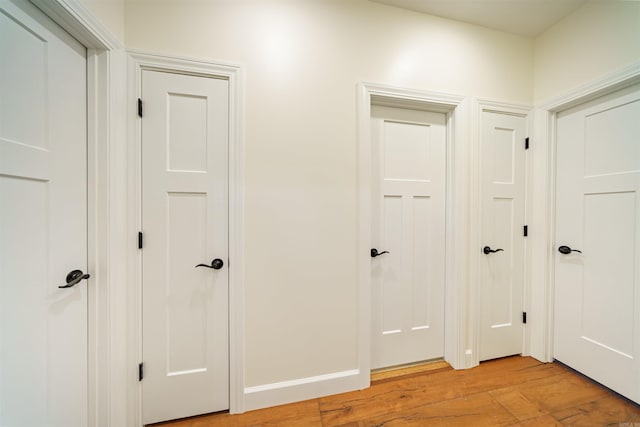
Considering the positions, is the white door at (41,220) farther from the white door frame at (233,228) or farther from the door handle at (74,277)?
the white door frame at (233,228)

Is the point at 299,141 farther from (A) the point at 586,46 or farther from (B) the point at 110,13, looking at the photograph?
(A) the point at 586,46

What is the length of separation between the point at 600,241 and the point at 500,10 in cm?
178

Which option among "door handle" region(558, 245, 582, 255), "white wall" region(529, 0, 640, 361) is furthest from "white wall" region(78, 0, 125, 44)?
"door handle" region(558, 245, 582, 255)

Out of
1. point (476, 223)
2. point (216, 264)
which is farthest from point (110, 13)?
point (476, 223)

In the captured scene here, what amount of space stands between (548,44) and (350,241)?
2.25 meters

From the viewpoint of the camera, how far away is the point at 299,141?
1.48 m

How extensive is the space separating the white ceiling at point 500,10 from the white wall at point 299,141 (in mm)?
121

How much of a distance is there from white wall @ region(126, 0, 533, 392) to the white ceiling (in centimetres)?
12

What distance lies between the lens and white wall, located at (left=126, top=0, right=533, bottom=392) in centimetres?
140

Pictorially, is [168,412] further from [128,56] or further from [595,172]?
[595,172]

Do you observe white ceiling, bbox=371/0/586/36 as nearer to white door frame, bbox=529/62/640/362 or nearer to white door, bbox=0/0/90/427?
white door frame, bbox=529/62/640/362

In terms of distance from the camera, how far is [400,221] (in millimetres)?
1771

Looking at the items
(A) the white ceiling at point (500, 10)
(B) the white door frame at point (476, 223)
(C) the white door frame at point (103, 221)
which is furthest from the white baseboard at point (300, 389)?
(A) the white ceiling at point (500, 10)

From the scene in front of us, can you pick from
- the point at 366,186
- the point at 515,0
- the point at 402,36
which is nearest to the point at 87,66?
the point at 366,186
